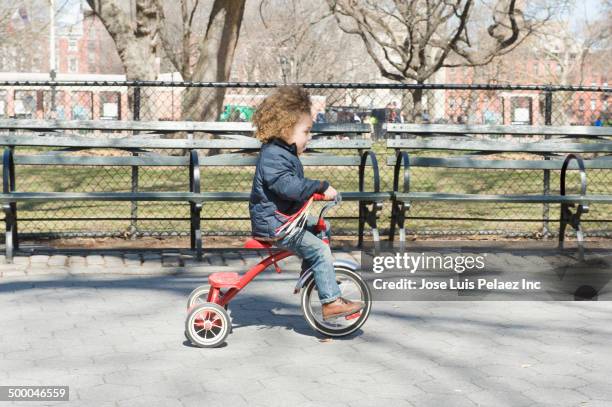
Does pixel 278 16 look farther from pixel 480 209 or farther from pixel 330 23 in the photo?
pixel 480 209

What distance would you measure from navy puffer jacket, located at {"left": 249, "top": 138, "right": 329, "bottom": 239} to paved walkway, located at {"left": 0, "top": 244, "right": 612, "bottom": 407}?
28.1 inches

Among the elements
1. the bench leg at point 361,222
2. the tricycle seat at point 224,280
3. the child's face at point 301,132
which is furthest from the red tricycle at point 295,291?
the bench leg at point 361,222

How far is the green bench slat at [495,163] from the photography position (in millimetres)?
8953

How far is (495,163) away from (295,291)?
3.90 metres

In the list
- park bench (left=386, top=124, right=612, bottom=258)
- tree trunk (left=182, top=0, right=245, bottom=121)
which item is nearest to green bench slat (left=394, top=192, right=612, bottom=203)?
park bench (left=386, top=124, right=612, bottom=258)

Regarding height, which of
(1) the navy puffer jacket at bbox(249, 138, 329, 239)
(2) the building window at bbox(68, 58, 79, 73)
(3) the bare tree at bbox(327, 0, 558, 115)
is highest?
(2) the building window at bbox(68, 58, 79, 73)

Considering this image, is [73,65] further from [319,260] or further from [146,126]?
[319,260]

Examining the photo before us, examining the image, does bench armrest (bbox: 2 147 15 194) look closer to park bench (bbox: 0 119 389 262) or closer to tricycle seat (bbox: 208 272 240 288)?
park bench (bbox: 0 119 389 262)

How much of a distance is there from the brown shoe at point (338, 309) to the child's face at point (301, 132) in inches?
36.0

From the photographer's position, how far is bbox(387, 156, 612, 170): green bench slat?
895 cm

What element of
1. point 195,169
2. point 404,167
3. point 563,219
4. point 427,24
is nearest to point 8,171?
point 195,169

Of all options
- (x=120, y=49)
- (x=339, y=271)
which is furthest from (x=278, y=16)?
(x=339, y=271)

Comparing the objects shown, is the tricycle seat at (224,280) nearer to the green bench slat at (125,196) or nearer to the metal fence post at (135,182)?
the green bench slat at (125,196)

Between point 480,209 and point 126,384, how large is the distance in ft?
27.0
